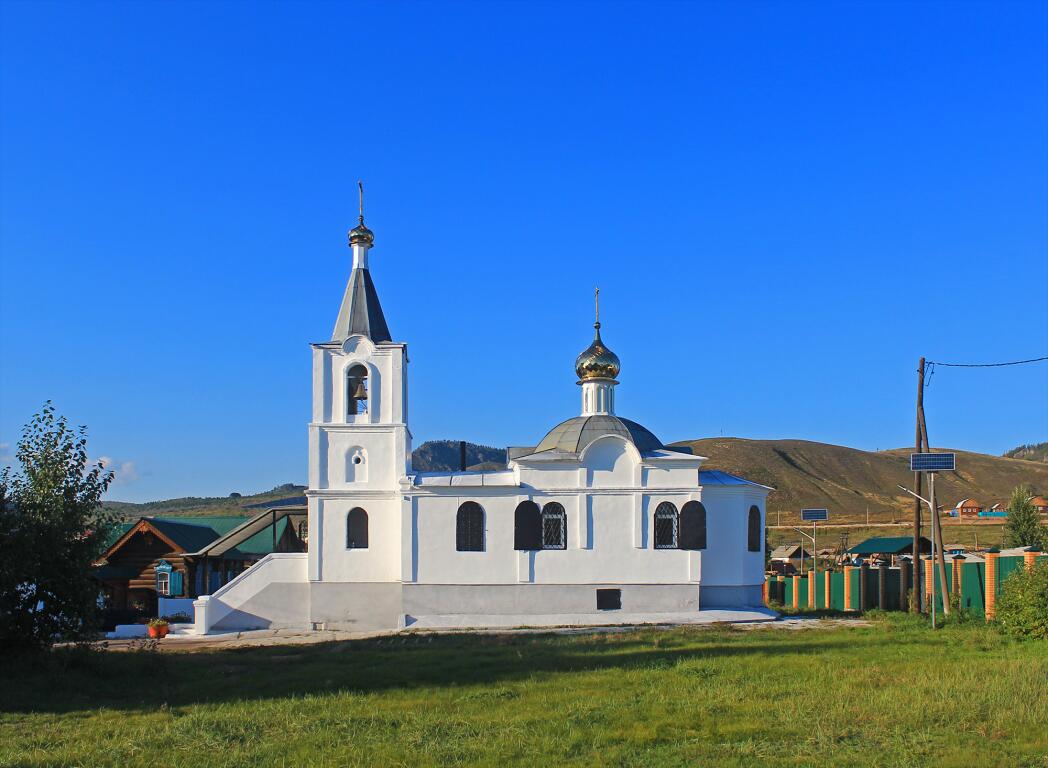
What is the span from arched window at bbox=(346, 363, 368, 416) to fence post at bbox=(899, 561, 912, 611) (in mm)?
16785

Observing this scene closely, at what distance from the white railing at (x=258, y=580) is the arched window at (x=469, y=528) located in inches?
170

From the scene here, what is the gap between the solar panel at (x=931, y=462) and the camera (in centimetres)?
2484

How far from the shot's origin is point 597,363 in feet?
103

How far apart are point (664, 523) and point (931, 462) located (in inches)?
279

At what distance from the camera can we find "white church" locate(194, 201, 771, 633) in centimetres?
2802

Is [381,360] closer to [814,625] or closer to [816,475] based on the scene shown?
[814,625]

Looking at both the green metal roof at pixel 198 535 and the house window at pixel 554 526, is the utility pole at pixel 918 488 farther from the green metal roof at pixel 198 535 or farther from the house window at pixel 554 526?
the green metal roof at pixel 198 535

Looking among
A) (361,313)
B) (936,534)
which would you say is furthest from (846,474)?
(361,313)

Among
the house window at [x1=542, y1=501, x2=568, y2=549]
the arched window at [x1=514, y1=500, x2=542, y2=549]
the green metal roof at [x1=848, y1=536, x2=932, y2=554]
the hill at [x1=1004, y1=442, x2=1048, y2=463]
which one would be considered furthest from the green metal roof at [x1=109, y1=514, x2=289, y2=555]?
the hill at [x1=1004, y1=442, x2=1048, y2=463]

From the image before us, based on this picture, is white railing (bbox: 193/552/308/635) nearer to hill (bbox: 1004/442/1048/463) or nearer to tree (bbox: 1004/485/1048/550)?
tree (bbox: 1004/485/1048/550)

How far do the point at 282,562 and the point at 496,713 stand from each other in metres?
16.4

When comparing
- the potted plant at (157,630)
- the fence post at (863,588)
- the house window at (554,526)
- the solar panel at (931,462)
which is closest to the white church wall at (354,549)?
the potted plant at (157,630)

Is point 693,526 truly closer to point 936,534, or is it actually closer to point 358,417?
point 936,534

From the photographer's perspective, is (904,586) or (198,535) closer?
(904,586)
